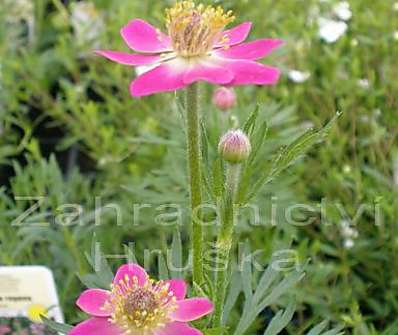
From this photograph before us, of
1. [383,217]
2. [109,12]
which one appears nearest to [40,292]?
[383,217]

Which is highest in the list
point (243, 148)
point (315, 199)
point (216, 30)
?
point (216, 30)

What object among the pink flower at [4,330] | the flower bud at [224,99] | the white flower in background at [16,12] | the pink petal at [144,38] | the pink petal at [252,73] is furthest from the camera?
the white flower in background at [16,12]

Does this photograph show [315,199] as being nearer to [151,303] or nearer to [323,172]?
[323,172]

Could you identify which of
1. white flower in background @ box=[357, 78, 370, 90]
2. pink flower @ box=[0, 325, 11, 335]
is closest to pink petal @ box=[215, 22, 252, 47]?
pink flower @ box=[0, 325, 11, 335]

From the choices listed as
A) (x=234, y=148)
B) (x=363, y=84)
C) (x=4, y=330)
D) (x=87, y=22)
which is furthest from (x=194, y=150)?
(x=87, y=22)

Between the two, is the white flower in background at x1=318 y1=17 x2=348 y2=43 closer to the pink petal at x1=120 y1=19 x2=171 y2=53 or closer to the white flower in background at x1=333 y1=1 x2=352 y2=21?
the white flower in background at x1=333 y1=1 x2=352 y2=21

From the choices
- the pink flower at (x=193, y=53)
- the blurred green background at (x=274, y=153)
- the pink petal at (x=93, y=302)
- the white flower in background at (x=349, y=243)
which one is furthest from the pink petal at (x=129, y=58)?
the white flower in background at (x=349, y=243)

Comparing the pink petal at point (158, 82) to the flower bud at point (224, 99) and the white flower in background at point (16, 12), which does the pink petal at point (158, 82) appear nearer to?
the flower bud at point (224, 99)
